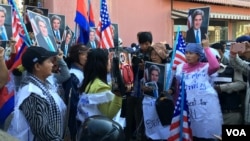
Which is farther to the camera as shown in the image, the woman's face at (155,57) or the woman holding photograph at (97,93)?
the woman's face at (155,57)

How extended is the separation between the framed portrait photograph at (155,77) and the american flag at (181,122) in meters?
0.44

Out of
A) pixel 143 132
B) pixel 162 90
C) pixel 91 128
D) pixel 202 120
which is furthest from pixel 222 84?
pixel 91 128

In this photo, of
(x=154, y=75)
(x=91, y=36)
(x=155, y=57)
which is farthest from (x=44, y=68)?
(x=91, y=36)

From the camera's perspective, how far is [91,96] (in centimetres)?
405

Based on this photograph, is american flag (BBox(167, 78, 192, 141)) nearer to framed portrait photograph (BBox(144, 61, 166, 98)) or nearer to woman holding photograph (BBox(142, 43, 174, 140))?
woman holding photograph (BBox(142, 43, 174, 140))

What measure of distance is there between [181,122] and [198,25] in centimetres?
130

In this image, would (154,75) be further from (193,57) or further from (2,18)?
(2,18)

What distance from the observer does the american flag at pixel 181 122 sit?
5203 mm

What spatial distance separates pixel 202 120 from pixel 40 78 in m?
2.28

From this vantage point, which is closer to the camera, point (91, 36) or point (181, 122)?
point (181, 122)

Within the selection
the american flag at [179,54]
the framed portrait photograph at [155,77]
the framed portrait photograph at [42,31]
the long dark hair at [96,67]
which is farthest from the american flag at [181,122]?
the framed portrait photograph at [42,31]

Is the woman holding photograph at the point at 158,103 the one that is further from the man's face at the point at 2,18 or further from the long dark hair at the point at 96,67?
the man's face at the point at 2,18

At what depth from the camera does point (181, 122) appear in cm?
523

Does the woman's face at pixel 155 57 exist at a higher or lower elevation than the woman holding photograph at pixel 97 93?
higher
